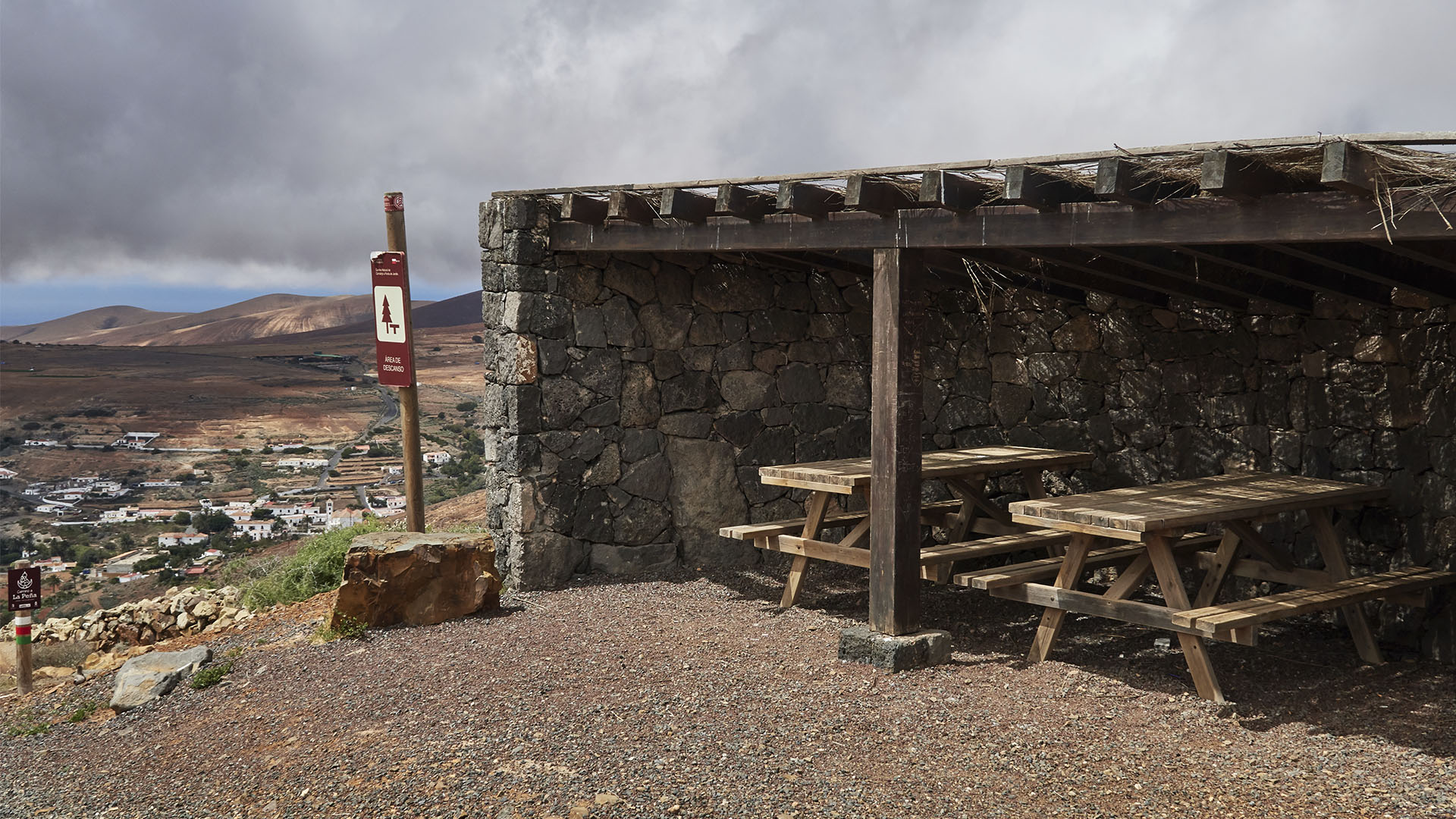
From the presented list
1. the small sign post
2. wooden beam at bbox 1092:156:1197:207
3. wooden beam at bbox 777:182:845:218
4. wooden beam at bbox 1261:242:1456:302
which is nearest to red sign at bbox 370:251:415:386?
the small sign post

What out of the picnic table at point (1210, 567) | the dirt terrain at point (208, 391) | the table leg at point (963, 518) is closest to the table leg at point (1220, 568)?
the picnic table at point (1210, 567)

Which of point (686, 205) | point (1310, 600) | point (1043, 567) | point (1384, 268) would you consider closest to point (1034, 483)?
point (1043, 567)

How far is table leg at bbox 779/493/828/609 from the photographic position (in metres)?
6.29

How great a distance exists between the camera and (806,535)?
6340mm

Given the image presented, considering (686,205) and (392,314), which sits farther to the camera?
(392,314)

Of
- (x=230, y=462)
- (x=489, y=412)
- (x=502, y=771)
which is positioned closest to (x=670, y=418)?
(x=489, y=412)

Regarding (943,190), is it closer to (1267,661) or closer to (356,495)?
(1267,661)

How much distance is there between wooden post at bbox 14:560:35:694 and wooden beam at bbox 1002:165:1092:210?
20.1 feet

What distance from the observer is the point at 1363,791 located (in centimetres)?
376

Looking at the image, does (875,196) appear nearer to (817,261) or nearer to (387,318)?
(817,261)

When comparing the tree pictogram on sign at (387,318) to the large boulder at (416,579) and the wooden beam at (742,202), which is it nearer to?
the large boulder at (416,579)

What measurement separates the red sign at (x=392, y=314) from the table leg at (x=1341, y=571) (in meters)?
5.42

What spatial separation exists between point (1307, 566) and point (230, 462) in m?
18.5

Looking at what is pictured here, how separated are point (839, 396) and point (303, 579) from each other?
14.6 ft
